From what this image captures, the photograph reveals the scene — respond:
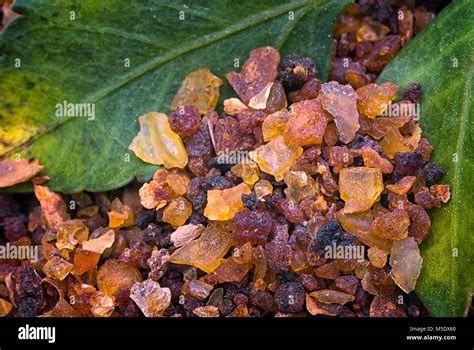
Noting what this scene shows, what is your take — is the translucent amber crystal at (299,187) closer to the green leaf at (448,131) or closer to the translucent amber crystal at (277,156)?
the translucent amber crystal at (277,156)

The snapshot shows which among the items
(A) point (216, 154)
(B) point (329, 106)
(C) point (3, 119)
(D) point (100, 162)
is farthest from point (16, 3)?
(B) point (329, 106)

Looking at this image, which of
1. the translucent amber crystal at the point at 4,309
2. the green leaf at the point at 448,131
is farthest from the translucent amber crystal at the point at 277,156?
the translucent amber crystal at the point at 4,309

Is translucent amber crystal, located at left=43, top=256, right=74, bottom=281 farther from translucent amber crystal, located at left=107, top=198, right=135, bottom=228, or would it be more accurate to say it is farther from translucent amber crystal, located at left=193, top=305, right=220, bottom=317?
translucent amber crystal, located at left=193, top=305, right=220, bottom=317

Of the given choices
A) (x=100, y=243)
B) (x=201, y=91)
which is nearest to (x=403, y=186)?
(x=201, y=91)

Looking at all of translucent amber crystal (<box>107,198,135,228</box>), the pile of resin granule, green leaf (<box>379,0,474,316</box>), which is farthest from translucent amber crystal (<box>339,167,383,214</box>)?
translucent amber crystal (<box>107,198,135,228</box>)

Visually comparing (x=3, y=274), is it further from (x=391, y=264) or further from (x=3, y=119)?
(x=391, y=264)

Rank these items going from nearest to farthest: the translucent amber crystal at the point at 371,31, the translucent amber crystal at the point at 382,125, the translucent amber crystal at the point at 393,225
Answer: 1. the translucent amber crystal at the point at 393,225
2. the translucent amber crystal at the point at 382,125
3. the translucent amber crystal at the point at 371,31
